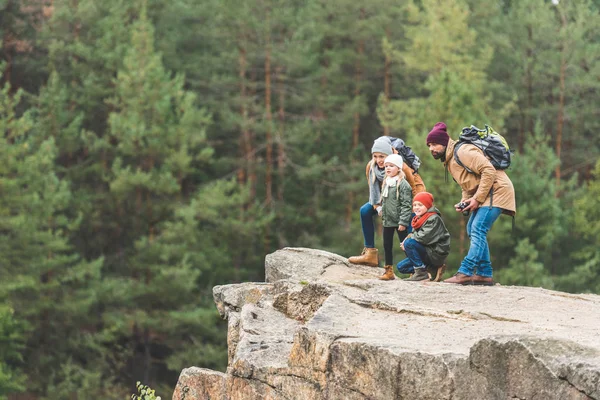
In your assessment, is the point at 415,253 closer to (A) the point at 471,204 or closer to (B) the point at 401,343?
(A) the point at 471,204

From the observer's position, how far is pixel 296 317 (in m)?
9.56

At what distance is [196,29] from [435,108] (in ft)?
39.1

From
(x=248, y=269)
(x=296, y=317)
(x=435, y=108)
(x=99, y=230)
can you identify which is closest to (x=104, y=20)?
(x=99, y=230)

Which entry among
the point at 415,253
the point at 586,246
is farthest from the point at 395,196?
the point at 586,246

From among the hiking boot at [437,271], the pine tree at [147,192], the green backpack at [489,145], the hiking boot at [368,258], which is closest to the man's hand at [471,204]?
the green backpack at [489,145]

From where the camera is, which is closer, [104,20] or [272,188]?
[104,20]

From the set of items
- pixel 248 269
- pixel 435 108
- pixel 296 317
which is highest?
pixel 435 108

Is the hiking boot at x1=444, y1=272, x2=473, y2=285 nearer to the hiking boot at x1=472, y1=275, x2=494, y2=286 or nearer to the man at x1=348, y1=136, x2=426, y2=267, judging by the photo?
the hiking boot at x1=472, y1=275, x2=494, y2=286

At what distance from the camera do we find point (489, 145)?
9273 millimetres

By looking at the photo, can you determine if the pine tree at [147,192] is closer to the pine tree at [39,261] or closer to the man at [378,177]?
the pine tree at [39,261]

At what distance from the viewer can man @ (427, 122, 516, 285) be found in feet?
30.0

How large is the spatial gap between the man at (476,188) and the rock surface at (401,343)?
1.27 ft

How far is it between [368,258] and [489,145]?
2.31 m

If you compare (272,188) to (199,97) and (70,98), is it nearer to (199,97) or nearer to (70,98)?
(199,97)
